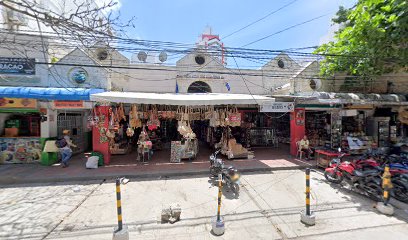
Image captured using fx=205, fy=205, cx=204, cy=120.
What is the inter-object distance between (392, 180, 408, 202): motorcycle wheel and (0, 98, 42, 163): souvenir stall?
43.5 ft

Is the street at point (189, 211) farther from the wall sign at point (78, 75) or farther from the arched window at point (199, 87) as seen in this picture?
the arched window at point (199, 87)

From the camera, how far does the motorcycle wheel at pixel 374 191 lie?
5.49 metres

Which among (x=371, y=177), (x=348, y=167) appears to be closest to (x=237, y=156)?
(x=348, y=167)

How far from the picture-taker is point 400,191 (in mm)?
5648

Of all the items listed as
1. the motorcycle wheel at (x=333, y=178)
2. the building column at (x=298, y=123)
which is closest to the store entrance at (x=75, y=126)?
the building column at (x=298, y=123)

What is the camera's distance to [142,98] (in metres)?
7.80

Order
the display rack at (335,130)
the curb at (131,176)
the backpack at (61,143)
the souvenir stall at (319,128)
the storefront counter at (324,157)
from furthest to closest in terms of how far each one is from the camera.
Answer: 1. the souvenir stall at (319,128)
2. the display rack at (335,130)
3. the backpack at (61,143)
4. the storefront counter at (324,157)
5. the curb at (131,176)

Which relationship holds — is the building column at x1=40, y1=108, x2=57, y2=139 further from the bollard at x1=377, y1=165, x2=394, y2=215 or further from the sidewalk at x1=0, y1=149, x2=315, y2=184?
the bollard at x1=377, y1=165, x2=394, y2=215

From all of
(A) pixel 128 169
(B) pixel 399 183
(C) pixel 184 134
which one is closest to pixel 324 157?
(B) pixel 399 183

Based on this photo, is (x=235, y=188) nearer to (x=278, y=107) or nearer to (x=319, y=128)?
(x=278, y=107)

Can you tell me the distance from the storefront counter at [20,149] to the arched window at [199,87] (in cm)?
967

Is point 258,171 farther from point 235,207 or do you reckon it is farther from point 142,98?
point 142,98

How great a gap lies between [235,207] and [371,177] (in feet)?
13.1

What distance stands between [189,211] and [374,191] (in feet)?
16.7
